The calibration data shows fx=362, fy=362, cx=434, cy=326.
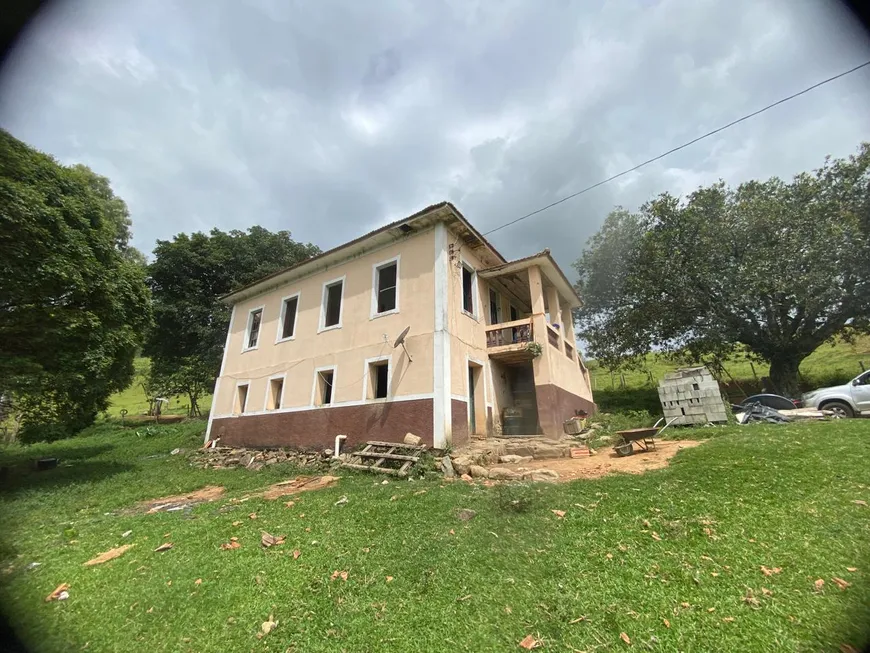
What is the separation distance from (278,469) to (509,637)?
31.8 feet

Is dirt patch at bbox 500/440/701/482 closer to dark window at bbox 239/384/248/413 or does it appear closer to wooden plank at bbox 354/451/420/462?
wooden plank at bbox 354/451/420/462

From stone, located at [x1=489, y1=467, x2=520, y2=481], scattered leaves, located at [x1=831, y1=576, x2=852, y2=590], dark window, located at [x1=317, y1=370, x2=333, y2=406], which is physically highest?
dark window, located at [x1=317, y1=370, x2=333, y2=406]

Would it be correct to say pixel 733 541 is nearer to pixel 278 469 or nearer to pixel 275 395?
pixel 278 469

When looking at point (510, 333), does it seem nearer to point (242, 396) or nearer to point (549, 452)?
point (549, 452)

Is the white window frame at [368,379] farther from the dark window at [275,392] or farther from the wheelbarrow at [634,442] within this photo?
the wheelbarrow at [634,442]

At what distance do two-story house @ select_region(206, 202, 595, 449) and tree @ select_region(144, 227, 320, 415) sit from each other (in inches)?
387

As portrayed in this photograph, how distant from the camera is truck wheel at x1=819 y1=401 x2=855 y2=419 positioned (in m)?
11.1

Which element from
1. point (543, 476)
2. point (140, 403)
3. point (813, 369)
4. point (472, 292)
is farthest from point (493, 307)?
point (140, 403)

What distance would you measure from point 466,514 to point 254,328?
48.4 feet

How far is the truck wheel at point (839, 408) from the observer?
36.5ft

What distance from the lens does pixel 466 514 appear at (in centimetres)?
544

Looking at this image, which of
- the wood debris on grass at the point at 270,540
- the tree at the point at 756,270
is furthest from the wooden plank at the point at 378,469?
the tree at the point at 756,270

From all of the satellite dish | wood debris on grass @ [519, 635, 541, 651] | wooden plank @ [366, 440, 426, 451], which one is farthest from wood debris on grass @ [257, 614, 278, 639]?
the satellite dish

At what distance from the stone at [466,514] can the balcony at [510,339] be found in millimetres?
7217
